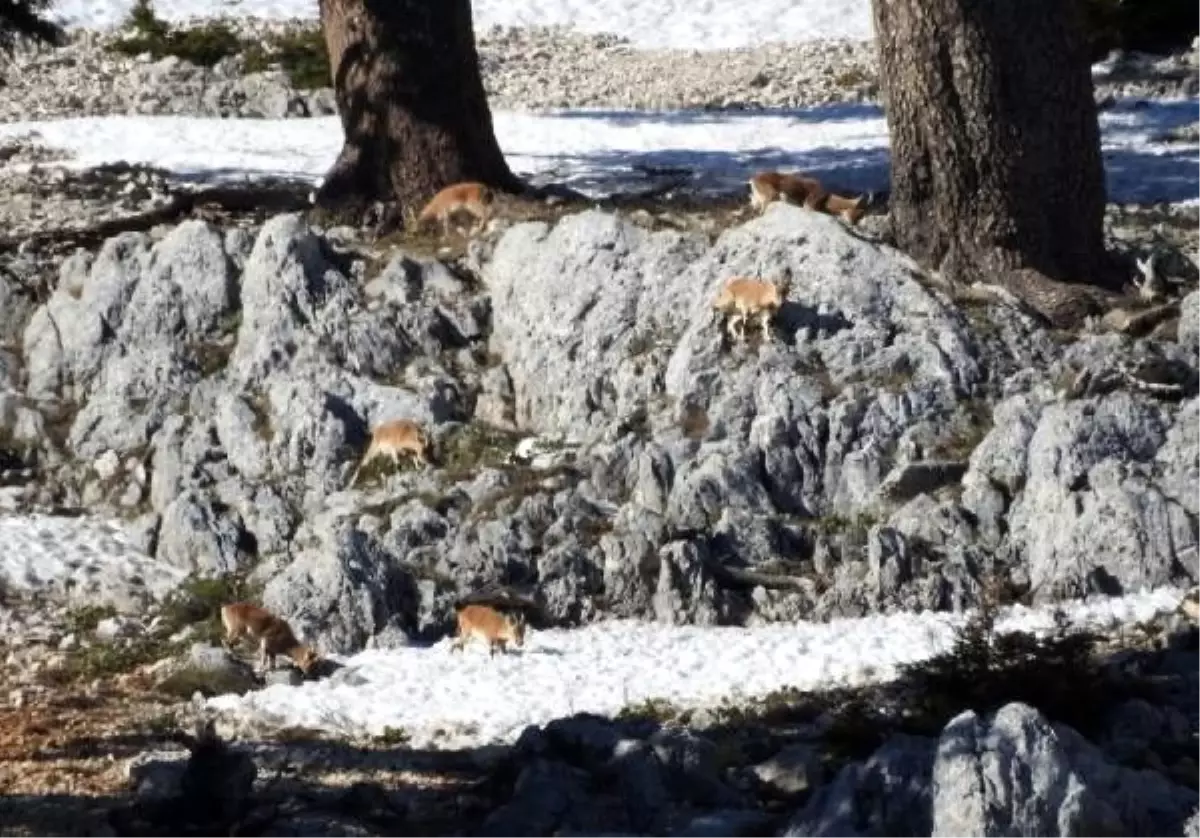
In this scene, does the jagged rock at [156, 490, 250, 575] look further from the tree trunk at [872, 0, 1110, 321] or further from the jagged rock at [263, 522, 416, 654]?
the tree trunk at [872, 0, 1110, 321]

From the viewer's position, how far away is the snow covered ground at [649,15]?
31.5 m

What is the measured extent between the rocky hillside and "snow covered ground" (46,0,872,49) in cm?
1574

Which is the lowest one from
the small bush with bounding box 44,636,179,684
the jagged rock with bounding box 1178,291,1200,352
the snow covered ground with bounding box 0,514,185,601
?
the small bush with bounding box 44,636,179,684

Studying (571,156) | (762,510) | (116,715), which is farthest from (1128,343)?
(571,156)

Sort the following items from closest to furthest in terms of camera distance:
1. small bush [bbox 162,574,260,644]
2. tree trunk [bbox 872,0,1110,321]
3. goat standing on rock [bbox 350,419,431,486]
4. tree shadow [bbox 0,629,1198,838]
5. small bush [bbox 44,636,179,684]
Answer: tree shadow [bbox 0,629,1198,838] < small bush [bbox 44,636,179,684] < small bush [bbox 162,574,260,644] < goat standing on rock [bbox 350,419,431,486] < tree trunk [bbox 872,0,1110,321]

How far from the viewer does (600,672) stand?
1198 cm

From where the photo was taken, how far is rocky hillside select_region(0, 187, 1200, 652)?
500 inches

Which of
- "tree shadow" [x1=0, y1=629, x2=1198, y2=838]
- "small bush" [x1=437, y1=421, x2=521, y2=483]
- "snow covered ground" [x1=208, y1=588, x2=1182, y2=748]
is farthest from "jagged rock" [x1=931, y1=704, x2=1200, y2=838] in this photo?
"small bush" [x1=437, y1=421, x2=521, y2=483]

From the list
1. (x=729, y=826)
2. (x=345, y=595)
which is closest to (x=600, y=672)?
(x=345, y=595)

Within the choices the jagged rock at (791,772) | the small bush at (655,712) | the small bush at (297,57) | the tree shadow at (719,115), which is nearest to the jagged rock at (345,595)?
the small bush at (655,712)

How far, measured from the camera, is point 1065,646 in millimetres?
10438

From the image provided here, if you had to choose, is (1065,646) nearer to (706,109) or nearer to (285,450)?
(285,450)

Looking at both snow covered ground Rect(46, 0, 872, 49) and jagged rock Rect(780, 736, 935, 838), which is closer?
jagged rock Rect(780, 736, 935, 838)

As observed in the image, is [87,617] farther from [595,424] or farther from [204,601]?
[595,424]
